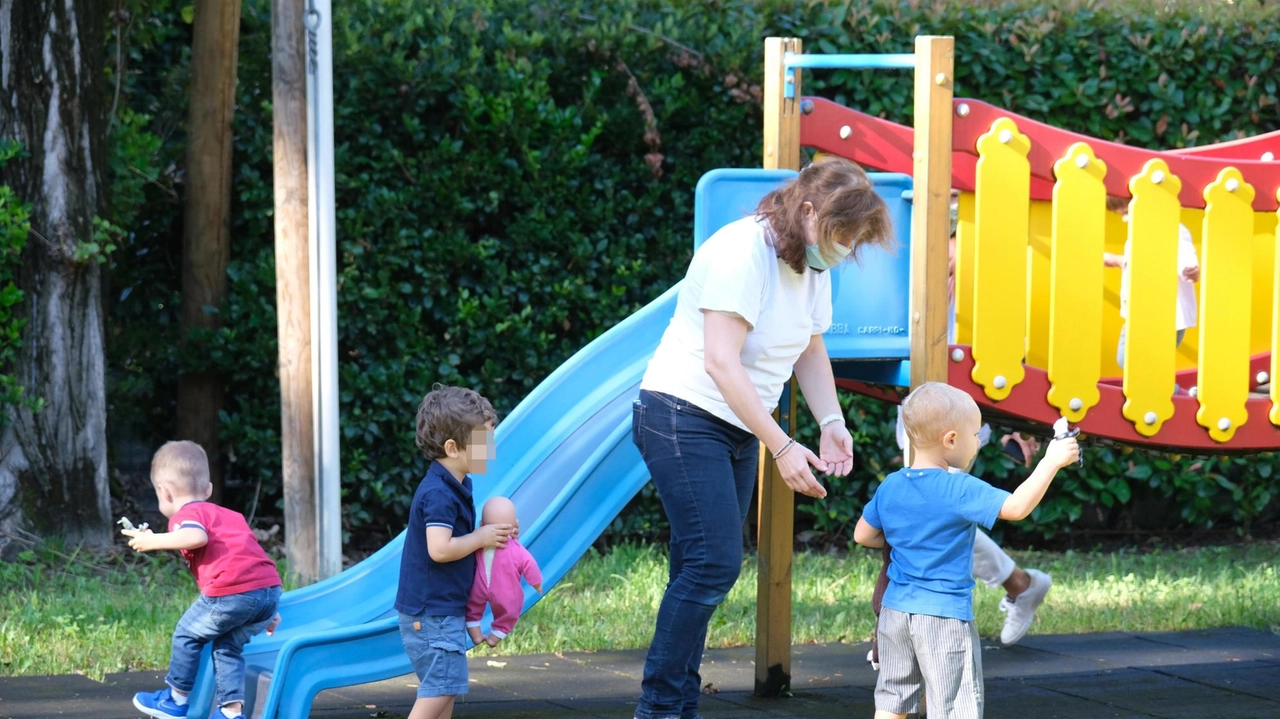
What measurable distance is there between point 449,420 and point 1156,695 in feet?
8.33

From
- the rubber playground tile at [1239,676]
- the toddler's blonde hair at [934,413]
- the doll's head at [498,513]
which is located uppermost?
the toddler's blonde hair at [934,413]

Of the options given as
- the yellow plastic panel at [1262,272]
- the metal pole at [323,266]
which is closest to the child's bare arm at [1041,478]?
the yellow plastic panel at [1262,272]

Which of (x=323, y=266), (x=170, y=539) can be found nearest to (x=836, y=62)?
(x=170, y=539)

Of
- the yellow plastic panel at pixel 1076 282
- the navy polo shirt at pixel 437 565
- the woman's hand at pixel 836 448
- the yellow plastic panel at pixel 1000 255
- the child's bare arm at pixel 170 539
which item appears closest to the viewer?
the navy polo shirt at pixel 437 565

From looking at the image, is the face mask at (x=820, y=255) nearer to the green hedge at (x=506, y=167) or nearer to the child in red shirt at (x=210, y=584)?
the child in red shirt at (x=210, y=584)

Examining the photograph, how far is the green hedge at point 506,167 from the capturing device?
6.66m

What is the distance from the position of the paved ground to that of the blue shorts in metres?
0.73

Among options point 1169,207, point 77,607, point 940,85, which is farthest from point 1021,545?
point 77,607

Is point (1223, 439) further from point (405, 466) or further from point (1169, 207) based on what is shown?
point (405, 466)

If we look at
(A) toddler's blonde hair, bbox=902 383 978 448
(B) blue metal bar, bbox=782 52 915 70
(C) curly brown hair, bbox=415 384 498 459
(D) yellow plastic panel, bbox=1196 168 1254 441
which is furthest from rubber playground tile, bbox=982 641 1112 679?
(C) curly brown hair, bbox=415 384 498 459

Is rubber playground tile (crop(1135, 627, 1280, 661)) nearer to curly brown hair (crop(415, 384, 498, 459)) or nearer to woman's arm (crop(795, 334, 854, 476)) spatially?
woman's arm (crop(795, 334, 854, 476))

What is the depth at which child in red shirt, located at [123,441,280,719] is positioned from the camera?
12.6 ft

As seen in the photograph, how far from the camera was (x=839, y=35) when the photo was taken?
724 centimetres

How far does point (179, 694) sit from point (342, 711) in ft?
1.78
